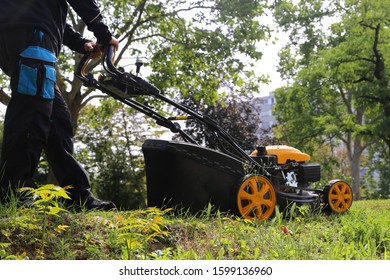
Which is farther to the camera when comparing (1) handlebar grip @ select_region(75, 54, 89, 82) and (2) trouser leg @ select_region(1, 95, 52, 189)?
(1) handlebar grip @ select_region(75, 54, 89, 82)

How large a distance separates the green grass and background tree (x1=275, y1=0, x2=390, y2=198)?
42.7 feet

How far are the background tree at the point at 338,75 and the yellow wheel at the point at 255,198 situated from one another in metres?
12.0

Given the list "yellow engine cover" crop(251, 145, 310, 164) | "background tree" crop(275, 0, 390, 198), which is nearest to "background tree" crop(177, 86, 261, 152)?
"background tree" crop(275, 0, 390, 198)

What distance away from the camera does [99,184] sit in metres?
15.9

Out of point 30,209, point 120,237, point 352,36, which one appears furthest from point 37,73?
point 352,36

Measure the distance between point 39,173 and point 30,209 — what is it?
14178 millimetres

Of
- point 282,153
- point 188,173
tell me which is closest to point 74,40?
point 188,173

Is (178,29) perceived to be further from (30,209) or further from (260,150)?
(30,209)

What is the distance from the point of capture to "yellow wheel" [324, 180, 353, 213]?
14.6ft

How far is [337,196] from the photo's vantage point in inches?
177

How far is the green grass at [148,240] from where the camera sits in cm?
224

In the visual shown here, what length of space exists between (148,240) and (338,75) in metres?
15.8

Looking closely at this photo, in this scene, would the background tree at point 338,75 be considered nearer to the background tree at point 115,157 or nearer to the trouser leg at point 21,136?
the background tree at point 115,157

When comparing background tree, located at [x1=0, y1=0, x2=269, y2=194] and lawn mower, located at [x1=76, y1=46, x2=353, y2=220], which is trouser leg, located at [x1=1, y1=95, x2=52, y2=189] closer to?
lawn mower, located at [x1=76, y1=46, x2=353, y2=220]
